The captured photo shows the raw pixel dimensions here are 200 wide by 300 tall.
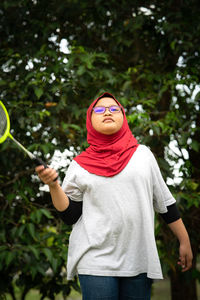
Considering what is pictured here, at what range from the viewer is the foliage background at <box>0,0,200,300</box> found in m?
3.27

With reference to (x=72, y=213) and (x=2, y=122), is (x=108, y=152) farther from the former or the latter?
(x=2, y=122)

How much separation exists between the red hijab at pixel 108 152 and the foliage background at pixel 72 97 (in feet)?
3.35

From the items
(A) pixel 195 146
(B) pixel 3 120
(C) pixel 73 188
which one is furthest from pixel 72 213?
(A) pixel 195 146

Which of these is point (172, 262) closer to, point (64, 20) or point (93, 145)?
point (93, 145)

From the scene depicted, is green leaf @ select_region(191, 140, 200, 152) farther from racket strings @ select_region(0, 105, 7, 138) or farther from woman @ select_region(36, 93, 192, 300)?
racket strings @ select_region(0, 105, 7, 138)

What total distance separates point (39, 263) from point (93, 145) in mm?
1541

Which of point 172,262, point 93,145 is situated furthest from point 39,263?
point 93,145

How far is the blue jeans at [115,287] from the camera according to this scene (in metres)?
1.84

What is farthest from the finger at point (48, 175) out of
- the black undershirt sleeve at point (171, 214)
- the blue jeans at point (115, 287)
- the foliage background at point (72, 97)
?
the foliage background at point (72, 97)

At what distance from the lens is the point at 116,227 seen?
1.90m

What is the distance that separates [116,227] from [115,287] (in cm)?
27

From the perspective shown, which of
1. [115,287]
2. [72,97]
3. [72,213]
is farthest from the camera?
[72,97]

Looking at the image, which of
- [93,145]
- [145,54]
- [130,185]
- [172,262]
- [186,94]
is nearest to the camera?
[130,185]

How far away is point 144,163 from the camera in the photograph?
2014 mm
